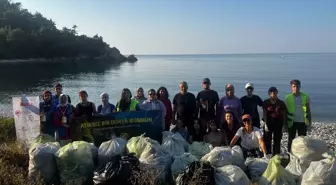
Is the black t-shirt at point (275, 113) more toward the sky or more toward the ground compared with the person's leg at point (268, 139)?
more toward the sky

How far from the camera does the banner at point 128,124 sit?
7516 mm

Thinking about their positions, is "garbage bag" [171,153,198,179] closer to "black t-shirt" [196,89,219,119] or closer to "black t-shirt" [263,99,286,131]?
"black t-shirt" [196,89,219,119]

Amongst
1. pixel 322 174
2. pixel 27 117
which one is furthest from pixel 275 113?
pixel 27 117

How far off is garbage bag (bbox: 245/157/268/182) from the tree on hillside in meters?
84.1

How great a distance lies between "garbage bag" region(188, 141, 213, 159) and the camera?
716 centimetres

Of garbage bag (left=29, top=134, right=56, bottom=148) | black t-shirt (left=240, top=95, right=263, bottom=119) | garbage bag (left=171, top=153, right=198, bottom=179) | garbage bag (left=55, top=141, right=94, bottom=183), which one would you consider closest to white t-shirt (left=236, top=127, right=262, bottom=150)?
black t-shirt (left=240, top=95, right=263, bottom=119)

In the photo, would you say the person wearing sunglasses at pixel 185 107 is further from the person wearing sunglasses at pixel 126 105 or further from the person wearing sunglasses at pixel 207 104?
the person wearing sunglasses at pixel 126 105

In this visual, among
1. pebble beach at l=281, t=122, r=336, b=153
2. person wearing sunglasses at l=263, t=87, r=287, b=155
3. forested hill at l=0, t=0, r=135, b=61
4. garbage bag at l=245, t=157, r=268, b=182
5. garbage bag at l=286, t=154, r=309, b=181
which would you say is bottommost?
pebble beach at l=281, t=122, r=336, b=153

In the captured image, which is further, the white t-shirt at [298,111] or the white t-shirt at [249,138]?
the white t-shirt at [298,111]

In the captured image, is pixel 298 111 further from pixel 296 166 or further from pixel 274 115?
pixel 296 166

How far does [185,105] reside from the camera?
27.6 ft

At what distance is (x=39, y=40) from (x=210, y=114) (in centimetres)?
8929

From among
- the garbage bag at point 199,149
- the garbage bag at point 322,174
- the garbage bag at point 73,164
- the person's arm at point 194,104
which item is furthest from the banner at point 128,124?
the garbage bag at point 322,174

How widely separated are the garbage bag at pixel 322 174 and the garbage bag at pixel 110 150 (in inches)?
125
